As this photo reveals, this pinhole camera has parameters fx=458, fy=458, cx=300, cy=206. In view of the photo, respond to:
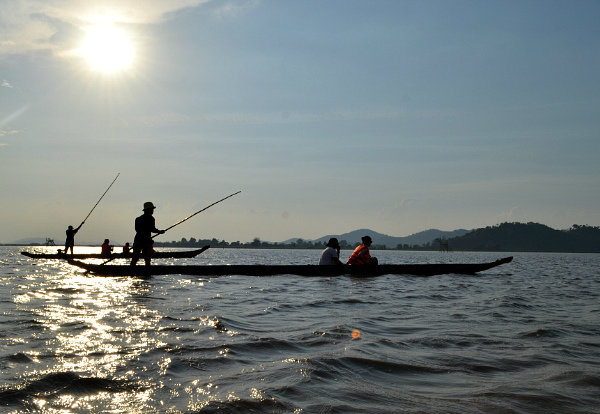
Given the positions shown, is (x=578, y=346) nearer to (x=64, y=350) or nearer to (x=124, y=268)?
(x=64, y=350)

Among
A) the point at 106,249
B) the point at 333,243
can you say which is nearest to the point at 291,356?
the point at 333,243

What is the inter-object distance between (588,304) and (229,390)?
458 inches

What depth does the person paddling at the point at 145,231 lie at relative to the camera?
56.3 feet

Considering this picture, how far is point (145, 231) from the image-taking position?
1716cm

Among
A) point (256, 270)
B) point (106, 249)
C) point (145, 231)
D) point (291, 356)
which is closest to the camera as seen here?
point (291, 356)

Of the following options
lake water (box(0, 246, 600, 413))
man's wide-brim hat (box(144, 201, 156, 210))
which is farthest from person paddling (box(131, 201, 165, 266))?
lake water (box(0, 246, 600, 413))

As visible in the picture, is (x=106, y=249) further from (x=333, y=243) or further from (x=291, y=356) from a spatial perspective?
(x=291, y=356)

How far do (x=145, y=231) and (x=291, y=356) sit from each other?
1283 centimetres

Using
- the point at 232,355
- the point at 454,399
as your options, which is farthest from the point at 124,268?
the point at 454,399

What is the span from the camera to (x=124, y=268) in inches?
657

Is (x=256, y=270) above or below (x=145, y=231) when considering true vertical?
below

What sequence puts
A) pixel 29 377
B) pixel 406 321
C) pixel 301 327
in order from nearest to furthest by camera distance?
pixel 29 377, pixel 301 327, pixel 406 321

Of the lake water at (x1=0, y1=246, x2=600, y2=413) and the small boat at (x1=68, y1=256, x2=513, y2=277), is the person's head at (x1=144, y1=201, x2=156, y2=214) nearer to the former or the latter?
the small boat at (x1=68, y1=256, x2=513, y2=277)

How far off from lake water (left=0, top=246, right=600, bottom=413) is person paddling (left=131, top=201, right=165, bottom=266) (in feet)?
18.9
